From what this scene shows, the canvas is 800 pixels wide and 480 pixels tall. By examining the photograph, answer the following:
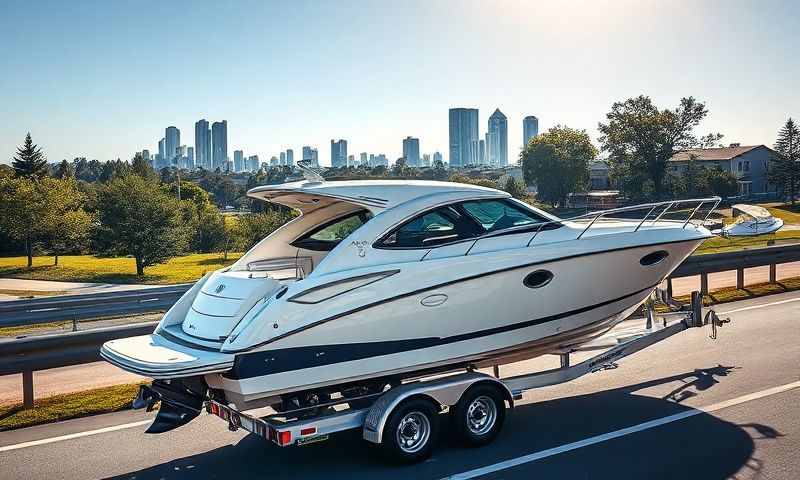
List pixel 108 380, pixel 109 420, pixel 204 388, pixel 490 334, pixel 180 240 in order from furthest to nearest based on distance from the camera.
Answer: pixel 180 240 → pixel 108 380 → pixel 109 420 → pixel 490 334 → pixel 204 388

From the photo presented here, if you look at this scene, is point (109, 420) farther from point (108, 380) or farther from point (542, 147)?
point (542, 147)

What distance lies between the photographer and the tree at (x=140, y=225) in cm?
3903

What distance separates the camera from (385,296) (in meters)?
6.85

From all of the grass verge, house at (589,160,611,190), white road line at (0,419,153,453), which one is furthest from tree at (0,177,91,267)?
white road line at (0,419,153,453)

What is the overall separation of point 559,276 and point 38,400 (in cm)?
622

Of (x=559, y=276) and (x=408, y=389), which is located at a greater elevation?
(x=559, y=276)

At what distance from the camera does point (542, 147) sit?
50031 millimetres

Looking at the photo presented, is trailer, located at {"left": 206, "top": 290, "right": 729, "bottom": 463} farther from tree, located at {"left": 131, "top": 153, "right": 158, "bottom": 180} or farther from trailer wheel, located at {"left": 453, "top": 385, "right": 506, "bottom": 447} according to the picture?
tree, located at {"left": 131, "top": 153, "right": 158, "bottom": 180}

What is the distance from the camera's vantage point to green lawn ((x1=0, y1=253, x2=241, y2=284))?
1450 inches

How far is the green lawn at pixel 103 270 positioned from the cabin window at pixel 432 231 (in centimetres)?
2704

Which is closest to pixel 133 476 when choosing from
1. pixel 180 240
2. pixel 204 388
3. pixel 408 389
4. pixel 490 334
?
pixel 204 388

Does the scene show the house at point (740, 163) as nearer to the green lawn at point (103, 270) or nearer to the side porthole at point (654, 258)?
the green lawn at point (103, 270)

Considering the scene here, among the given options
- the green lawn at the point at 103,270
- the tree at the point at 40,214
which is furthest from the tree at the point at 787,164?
the tree at the point at 40,214

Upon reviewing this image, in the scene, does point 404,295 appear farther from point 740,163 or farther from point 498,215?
point 740,163
